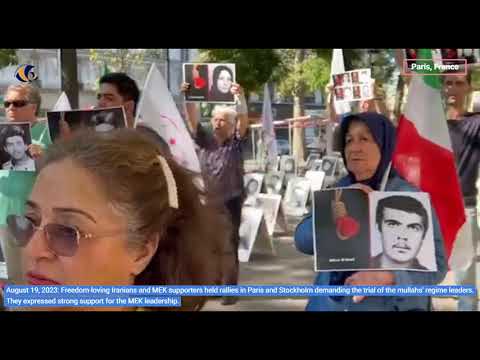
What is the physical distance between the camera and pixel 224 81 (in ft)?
10.5

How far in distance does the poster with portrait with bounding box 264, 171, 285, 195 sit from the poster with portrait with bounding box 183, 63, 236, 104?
476 mm

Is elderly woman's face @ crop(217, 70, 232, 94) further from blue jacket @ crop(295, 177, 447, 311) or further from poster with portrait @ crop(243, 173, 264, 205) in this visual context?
Answer: blue jacket @ crop(295, 177, 447, 311)

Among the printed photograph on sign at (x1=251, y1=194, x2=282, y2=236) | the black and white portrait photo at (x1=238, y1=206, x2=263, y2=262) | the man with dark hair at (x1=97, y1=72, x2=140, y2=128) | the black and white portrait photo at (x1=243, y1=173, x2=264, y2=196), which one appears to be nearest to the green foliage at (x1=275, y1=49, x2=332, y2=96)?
the black and white portrait photo at (x1=243, y1=173, x2=264, y2=196)

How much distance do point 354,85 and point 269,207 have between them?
0.85 metres

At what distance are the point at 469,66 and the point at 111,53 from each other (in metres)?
2.03

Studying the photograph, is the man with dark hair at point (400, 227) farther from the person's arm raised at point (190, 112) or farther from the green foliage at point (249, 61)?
the person's arm raised at point (190, 112)

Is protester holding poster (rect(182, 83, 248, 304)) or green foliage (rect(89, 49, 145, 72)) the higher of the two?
green foliage (rect(89, 49, 145, 72))

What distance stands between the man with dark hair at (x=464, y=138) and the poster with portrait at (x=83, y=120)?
1851 millimetres

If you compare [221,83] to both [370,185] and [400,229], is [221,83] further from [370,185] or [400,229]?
[400,229]

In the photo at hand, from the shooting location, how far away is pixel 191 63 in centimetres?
323

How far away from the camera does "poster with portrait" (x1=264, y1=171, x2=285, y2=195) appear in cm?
322
